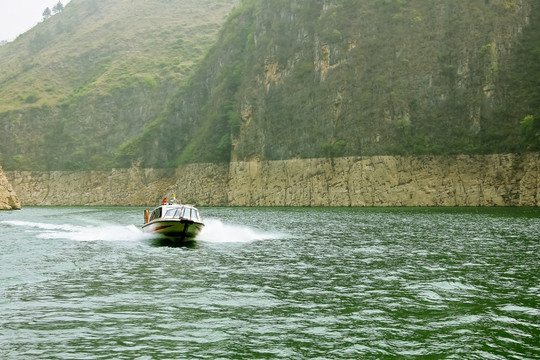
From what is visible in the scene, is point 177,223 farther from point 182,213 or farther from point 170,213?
point 170,213

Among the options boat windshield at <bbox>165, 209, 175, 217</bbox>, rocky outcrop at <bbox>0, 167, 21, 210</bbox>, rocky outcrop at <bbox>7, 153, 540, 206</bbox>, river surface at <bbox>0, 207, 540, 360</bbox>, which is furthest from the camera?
rocky outcrop at <bbox>0, 167, 21, 210</bbox>

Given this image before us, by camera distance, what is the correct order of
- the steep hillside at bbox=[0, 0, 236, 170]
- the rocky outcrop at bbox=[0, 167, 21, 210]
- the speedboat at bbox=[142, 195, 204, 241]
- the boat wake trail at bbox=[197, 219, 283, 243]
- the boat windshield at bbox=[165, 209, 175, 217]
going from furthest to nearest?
1. the steep hillside at bbox=[0, 0, 236, 170]
2. the rocky outcrop at bbox=[0, 167, 21, 210]
3. the boat wake trail at bbox=[197, 219, 283, 243]
4. the boat windshield at bbox=[165, 209, 175, 217]
5. the speedboat at bbox=[142, 195, 204, 241]

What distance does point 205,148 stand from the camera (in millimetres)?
134000

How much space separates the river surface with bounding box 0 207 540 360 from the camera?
14.3 meters

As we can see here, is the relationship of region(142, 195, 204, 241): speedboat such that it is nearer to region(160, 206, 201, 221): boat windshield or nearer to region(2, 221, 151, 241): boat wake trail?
region(160, 206, 201, 221): boat windshield

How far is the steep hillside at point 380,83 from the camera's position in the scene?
10056cm

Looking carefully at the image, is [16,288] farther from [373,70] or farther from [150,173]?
[150,173]

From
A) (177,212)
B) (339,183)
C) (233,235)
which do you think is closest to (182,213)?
(177,212)

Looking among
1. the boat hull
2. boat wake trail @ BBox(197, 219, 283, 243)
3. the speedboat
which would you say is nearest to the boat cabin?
the speedboat

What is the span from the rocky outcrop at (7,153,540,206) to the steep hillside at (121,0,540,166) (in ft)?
8.29

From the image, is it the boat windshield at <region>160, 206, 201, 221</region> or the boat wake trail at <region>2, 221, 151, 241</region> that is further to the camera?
the boat wake trail at <region>2, 221, 151, 241</region>

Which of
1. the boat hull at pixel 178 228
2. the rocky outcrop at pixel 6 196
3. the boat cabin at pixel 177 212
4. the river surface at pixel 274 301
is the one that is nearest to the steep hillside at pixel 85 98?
the rocky outcrop at pixel 6 196

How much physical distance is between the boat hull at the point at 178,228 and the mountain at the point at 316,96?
2739 inches

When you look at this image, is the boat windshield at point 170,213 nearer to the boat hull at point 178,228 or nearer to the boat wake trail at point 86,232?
the boat hull at point 178,228
